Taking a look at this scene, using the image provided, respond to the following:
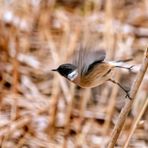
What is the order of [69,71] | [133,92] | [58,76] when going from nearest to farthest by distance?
[133,92] < [69,71] < [58,76]

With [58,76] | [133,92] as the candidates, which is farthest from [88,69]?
[58,76]

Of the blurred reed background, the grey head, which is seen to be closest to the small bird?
the grey head

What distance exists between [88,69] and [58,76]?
120 cm

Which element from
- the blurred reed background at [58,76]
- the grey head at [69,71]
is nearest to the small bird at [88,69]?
the grey head at [69,71]

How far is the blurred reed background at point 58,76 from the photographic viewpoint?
2.53 m

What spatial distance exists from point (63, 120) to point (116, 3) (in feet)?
3.71

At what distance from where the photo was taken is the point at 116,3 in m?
3.51

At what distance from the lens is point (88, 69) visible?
1.57 metres

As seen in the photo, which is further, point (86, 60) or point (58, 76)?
point (58, 76)

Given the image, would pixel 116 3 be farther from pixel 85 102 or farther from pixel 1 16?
pixel 85 102

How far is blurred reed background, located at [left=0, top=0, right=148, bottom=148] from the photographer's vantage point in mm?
2527

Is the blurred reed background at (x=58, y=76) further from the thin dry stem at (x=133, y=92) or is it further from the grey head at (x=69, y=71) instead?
the thin dry stem at (x=133, y=92)

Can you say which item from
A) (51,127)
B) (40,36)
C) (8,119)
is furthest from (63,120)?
(40,36)

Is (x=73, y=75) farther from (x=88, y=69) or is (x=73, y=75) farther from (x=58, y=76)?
(x=58, y=76)
